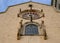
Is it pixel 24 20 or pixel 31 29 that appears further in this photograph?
pixel 24 20

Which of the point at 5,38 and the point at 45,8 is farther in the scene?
the point at 45,8

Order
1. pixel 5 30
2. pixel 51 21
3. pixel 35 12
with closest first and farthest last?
pixel 5 30 < pixel 51 21 < pixel 35 12

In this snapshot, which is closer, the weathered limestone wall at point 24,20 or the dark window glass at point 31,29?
the weathered limestone wall at point 24,20

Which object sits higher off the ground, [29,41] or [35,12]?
[35,12]

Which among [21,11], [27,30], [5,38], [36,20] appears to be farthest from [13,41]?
[21,11]

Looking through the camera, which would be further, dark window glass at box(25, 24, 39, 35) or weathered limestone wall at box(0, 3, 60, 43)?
dark window glass at box(25, 24, 39, 35)

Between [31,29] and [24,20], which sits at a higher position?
[24,20]

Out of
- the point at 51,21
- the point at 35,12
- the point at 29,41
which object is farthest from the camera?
the point at 35,12

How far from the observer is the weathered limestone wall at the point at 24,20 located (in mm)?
12352

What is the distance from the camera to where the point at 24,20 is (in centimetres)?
1417

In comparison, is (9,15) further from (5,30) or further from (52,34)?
(52,34)

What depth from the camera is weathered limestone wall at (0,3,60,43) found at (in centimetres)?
1235

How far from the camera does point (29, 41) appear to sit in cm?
1216

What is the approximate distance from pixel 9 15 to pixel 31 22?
1.58m
